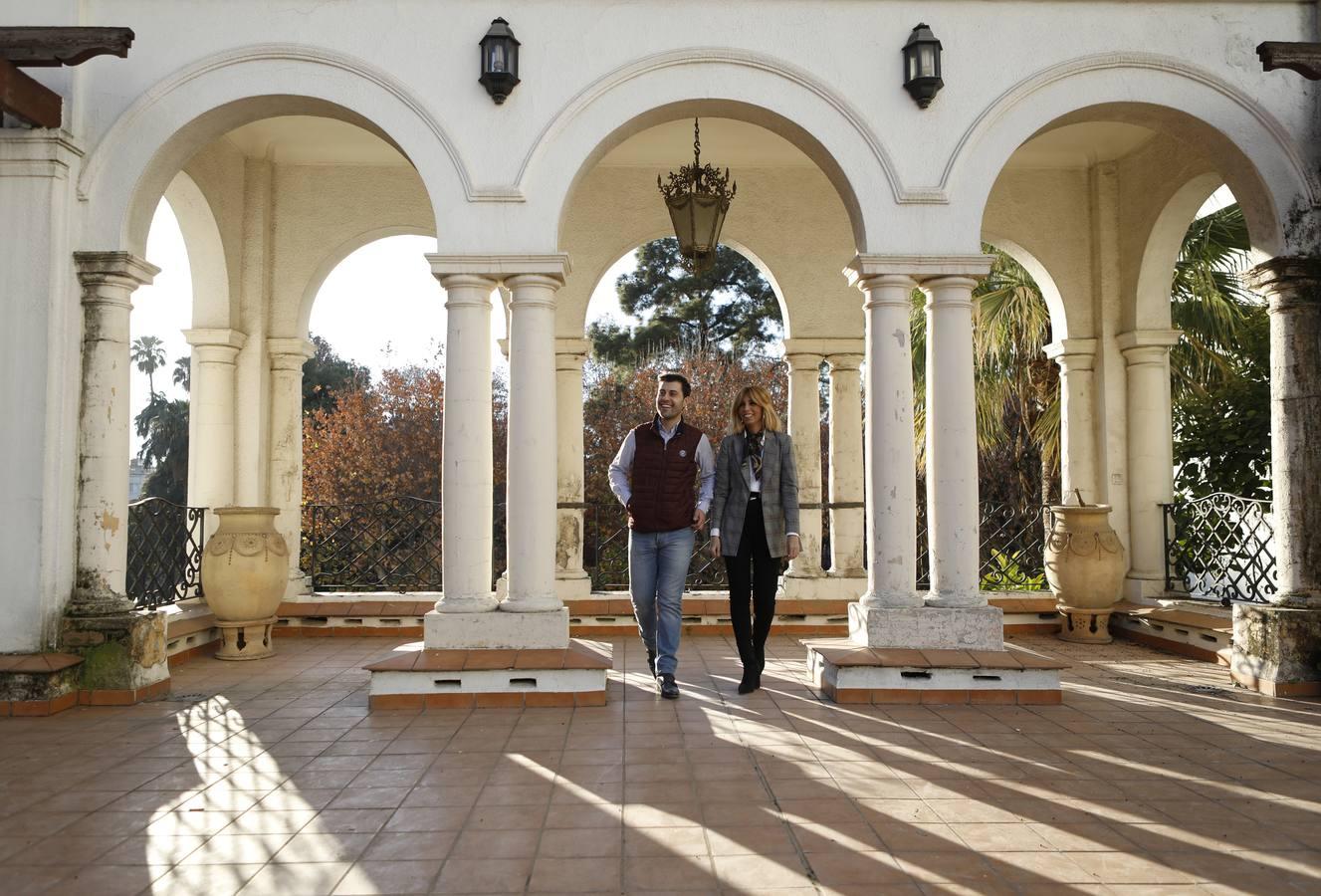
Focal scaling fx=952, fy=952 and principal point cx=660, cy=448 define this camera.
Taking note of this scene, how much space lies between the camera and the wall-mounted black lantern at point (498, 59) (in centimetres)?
619

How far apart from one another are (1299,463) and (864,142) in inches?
143

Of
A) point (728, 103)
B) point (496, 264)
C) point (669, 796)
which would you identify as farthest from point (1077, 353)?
point (669, 796)

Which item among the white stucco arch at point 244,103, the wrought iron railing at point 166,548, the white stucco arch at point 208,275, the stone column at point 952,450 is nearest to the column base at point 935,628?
the stone column at point 952,450

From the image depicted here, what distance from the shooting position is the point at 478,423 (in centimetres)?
639

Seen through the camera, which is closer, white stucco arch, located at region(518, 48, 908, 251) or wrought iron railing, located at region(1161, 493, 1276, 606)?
white stucco arch, located at region(518, 48, 908, 251)

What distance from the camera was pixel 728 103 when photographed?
648 centimetres

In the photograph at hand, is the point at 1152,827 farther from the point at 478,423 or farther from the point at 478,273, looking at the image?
the point at 478,273

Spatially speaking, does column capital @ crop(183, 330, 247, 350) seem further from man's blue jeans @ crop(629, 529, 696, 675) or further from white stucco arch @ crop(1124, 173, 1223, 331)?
white stucco arch @ crop(1124, 173, 1223, 331)

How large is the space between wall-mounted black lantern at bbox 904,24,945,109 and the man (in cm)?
253

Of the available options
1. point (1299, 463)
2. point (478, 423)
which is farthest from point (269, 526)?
point (1299, 463)

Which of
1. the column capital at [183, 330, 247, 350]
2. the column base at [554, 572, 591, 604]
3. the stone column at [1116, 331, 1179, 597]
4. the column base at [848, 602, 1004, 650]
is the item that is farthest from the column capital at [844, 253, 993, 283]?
the column capital at [183, 330, 247, 350]

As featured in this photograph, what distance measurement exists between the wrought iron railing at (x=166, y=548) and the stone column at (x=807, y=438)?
18.2ft

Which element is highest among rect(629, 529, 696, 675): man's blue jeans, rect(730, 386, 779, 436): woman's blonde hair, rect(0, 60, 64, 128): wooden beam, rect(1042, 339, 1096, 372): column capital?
rect(0, 60, 64, 128): wooden beam

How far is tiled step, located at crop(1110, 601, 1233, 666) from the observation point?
24.4 feet
